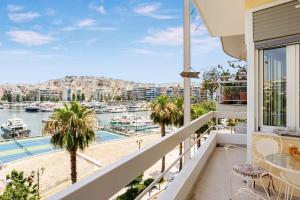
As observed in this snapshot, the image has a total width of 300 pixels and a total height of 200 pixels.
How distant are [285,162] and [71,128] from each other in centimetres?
1180

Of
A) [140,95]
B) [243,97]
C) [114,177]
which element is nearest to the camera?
[114,177]

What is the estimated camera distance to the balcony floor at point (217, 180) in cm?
317

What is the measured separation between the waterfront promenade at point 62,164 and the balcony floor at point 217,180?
1325cm

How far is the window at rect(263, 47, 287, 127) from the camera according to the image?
10.9ft

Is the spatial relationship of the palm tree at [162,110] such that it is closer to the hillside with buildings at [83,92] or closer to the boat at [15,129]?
the hillside with buildings at [83,92]

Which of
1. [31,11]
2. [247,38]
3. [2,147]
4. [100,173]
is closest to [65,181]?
[2,147]

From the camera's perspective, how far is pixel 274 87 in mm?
3447

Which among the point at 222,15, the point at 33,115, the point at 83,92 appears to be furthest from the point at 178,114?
the point at 222,15

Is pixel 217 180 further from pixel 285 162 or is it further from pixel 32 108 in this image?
pixel 32 108

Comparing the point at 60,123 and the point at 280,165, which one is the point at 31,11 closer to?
the point at 60,123

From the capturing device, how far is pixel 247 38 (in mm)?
3596

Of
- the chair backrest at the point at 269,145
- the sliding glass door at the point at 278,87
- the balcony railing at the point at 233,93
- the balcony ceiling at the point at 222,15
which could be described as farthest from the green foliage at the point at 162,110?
the chair backrest at the point at 269,145

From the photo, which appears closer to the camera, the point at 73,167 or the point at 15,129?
the point at 73,167

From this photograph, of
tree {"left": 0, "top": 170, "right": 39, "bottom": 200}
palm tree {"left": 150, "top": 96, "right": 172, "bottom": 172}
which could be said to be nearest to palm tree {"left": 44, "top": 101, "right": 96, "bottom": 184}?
tree {"left": 0, "top": 170, "right": 39, "bottom": 200}
